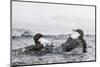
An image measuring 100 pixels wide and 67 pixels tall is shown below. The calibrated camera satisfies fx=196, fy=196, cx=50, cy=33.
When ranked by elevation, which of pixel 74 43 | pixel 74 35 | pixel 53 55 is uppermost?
pixel 74 35

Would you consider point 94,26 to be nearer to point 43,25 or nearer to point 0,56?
point 43,25

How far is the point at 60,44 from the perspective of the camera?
256 centimetres

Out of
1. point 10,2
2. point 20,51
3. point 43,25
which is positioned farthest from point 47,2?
point 20,51

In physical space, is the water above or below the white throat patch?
below

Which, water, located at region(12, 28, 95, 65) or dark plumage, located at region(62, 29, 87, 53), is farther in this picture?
dark plumage, located at region(62, 29, 87, 53)

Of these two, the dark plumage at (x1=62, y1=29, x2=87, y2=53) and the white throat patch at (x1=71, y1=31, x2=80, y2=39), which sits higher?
the white throat patch at (x1=71, y1=31, x2=80, y2=39)

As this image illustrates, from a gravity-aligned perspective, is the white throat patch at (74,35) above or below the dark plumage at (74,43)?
above

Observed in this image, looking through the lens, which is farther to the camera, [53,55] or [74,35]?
[74,35]

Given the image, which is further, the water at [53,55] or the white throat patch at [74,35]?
the white throat patch at [74,35]

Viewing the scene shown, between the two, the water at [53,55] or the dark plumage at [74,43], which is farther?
the dark plumage at [74,43]

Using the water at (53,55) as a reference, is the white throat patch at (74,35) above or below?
above

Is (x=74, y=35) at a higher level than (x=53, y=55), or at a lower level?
higher

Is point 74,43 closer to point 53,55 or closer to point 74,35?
point 74,35

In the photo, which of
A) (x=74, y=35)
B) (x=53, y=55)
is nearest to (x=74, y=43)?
(x=74, y=35)
